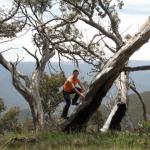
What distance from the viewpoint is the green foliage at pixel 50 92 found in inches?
1615

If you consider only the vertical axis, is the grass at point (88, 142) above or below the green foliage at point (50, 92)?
below

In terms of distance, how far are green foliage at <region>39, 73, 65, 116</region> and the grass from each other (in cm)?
2860

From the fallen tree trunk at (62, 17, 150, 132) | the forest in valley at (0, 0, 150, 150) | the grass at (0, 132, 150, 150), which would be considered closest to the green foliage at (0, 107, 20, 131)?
the forest in valley at (0, 0, 150, 150)

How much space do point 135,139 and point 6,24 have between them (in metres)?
11.1

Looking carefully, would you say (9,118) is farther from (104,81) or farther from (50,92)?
(104,81)

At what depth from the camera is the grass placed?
10414 mm

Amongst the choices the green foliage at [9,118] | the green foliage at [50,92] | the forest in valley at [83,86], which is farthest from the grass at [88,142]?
the green foliage at [9,118]

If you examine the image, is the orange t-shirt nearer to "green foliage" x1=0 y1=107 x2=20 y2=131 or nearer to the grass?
the grass

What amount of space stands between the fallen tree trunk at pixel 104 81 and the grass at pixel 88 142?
1611mm

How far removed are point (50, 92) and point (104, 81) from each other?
28982 millimetres

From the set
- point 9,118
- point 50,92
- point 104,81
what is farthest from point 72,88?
point 9,118

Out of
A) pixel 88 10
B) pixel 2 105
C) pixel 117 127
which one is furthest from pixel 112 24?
pixel 2 105

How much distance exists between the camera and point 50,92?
1658 inches

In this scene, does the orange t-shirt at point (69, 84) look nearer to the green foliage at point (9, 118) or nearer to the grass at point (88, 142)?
the grass at point (88, 142)
